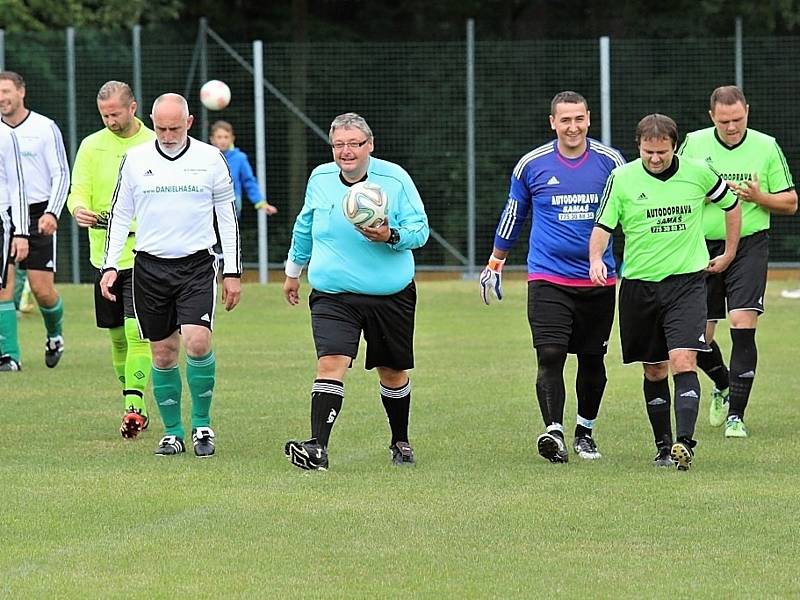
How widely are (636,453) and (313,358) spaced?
5.96 meters

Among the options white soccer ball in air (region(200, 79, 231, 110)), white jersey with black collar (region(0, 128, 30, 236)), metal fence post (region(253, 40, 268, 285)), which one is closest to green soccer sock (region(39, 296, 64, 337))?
white jersey with black collar (region(0, 128, 30, 236))

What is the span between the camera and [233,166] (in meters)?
20.5

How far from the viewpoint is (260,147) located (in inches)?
958

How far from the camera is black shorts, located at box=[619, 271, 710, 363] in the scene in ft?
29.5

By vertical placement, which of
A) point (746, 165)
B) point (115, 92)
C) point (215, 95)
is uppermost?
point (215, 95)

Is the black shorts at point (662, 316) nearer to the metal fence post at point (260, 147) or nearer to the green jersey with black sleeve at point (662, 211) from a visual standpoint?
the green jersey with black sleeve at point (662, 211)

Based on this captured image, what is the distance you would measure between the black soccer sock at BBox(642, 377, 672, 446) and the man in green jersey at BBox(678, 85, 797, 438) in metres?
1.33

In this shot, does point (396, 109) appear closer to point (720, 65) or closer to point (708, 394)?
point (720, 65)

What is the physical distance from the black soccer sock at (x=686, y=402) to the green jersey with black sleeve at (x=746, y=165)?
1.80m

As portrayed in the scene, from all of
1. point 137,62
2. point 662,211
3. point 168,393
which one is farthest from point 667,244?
point 137,62

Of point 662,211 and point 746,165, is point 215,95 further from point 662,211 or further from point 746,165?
point 662,211

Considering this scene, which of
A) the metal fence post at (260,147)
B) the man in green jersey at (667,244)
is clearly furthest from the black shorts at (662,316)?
the metal fence post at (260,147)

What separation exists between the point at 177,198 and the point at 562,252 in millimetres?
2132

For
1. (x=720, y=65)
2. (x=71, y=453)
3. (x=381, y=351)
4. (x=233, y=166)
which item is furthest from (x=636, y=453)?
(x=720, y=65)
